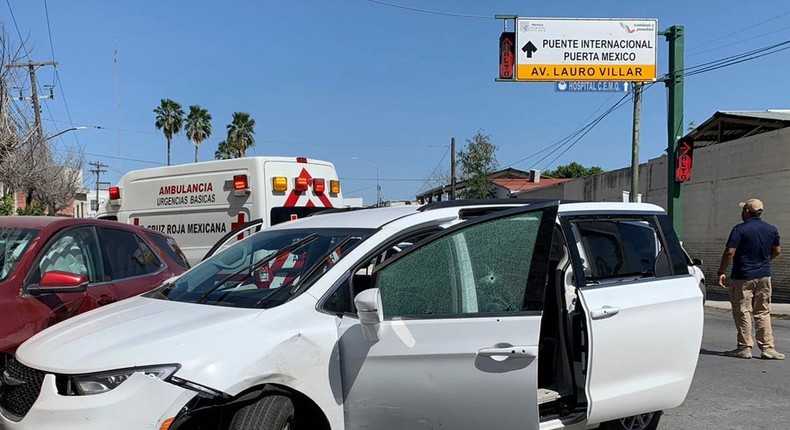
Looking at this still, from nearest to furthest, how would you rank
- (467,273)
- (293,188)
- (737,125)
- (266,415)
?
(266,415) < (467,273) < (293,188) < (737,125)

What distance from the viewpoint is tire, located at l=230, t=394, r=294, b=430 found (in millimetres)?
2760

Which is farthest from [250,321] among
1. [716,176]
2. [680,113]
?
[716,176]

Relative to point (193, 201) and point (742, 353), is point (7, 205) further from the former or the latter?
point (742, 353)

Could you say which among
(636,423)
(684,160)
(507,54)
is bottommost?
(636,423)

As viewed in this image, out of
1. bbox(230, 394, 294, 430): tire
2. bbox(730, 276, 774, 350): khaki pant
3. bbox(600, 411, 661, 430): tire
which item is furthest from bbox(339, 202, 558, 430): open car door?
bbox(730, 276, 774, 350): khaki pant

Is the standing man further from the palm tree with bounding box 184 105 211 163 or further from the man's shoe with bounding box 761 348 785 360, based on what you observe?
the palm tree with bounding box 184 105 211 163

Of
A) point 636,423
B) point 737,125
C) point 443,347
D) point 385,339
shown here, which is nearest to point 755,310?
point 636,423

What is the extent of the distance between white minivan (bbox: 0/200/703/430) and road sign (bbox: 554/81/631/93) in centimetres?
1276

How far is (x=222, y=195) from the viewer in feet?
28.8

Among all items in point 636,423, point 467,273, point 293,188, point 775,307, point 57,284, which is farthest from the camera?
point 775,307

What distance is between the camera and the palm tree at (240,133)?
52.4 meters

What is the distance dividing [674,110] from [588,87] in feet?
7.83

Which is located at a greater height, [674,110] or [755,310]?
[674,110]

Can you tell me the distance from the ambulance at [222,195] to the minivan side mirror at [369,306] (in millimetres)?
5369
